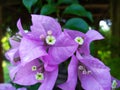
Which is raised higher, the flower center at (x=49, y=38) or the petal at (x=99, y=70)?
the flower center at (x=49, y=38)

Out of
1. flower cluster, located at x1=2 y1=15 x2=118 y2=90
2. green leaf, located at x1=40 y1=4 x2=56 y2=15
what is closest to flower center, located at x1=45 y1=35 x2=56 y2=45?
flower cluster, located at x1=2 y1=15 x2=118 y2=90

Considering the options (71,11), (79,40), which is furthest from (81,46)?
(71,11)

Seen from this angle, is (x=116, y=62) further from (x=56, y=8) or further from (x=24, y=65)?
(x=24, y=65)

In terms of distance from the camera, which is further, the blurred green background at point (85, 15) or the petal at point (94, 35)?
the blurred green background at point (85, 15)

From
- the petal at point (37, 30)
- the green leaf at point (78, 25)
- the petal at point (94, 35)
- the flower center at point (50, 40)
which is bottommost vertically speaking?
the green leaf at point (78, 25)

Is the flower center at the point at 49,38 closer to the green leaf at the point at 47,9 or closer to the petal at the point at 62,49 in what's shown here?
the petal at the point at 62,49

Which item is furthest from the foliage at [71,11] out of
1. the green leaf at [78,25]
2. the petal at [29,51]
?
the petal at [29,51]
